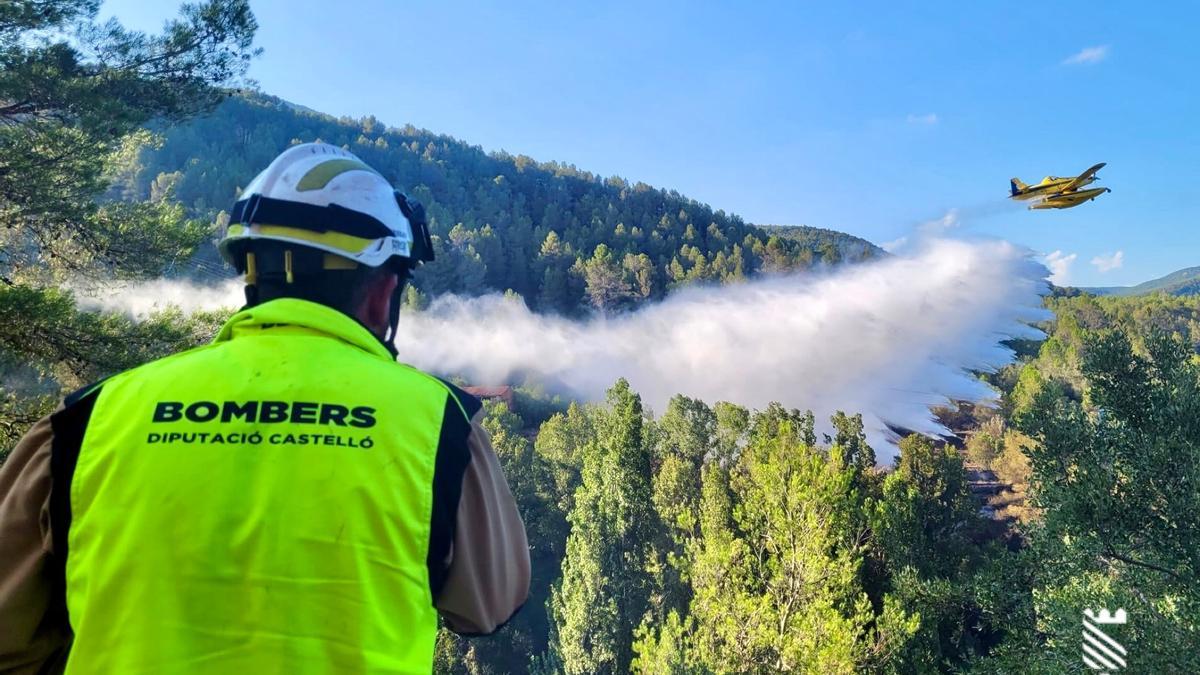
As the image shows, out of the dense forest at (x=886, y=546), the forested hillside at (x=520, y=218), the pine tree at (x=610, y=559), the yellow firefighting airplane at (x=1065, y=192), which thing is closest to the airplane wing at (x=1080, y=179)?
the yellow firefighting airplane at (x=1065, y=192)

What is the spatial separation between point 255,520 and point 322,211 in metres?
1.06

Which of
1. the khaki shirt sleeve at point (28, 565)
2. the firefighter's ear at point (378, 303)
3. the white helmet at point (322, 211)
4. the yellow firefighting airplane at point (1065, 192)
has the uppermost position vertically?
the yellow firefighting airplane at point (1065, 192)

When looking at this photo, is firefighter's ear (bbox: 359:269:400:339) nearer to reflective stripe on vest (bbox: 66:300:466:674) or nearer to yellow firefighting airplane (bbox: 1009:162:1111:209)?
reflective stripe on vest (bbox: 66:300:466:674)

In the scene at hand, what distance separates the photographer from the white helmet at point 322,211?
6.51ft

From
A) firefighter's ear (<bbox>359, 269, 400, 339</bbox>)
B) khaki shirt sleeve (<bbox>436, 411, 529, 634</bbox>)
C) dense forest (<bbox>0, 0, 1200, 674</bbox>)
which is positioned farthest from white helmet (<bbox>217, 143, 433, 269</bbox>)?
dense forest (<bbox>0, 0, 1200, 674</bbox>)

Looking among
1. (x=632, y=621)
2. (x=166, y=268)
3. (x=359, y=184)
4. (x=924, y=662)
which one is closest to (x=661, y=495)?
(x=632, y=621)

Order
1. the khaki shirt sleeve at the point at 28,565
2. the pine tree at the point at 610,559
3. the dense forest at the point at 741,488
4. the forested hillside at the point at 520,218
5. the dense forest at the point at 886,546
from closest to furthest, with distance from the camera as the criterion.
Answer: the khaki shirt sleeve at the point at 28,565 → the dense forest at the point at 741,488 → the dense forest at the point at 886,546 → the pine tree at the point at 610,559 → the forested hillside at the point at 520,218

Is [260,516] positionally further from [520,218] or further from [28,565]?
[520,218]

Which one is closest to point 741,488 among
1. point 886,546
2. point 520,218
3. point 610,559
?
point 886,546

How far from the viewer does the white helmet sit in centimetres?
198

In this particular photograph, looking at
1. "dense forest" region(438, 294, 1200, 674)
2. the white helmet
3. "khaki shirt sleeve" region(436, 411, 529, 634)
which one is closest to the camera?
"khaki shirt sleeve" region(436, 411, 529, 634)

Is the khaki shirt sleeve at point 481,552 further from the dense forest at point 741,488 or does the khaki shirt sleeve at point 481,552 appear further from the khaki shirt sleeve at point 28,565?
the dense forest at point 741,488

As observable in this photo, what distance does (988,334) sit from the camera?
60594 mm

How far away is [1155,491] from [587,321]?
88.8 m
